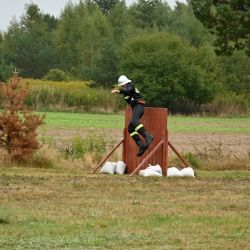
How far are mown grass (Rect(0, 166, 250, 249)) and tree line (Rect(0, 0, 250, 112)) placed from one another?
1105cm

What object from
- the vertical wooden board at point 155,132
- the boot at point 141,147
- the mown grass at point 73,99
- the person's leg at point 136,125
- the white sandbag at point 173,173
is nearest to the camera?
the boot at point 141,147

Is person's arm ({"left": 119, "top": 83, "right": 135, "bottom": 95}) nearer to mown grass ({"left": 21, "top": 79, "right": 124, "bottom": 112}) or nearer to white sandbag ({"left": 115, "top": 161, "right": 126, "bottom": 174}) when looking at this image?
white sandbag ({"left": 115, "top": 161, "right": 126, "bottom": 174})

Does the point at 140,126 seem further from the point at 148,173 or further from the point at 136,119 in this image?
the point at 148,173

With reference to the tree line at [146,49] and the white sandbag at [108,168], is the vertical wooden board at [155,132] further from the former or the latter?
the tree line at [146,49]

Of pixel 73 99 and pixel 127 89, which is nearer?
pixel 127 89

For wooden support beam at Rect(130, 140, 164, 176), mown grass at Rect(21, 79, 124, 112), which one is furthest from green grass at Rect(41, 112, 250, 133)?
wooden support beam at Rect(130, 140, 164, 176)

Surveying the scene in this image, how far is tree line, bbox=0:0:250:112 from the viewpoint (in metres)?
28.0

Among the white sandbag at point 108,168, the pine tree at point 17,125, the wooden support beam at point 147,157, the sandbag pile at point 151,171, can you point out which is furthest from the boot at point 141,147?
the pine tree at point 17,125

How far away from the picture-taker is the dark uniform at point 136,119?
60.2ft

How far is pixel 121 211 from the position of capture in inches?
471

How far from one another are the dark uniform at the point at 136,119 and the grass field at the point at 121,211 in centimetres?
85

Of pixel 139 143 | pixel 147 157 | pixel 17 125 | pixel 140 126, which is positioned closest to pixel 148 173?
pixel 147 157

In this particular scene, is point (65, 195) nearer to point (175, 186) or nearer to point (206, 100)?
point (175, 186)

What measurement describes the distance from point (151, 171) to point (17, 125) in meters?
3.77
